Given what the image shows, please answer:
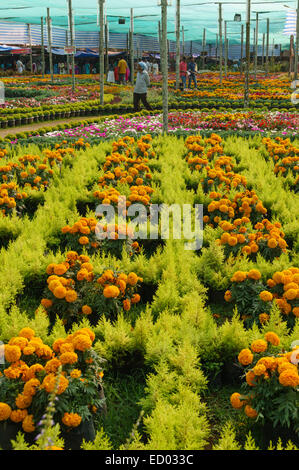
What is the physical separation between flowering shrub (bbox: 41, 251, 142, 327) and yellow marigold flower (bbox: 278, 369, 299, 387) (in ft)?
5.24

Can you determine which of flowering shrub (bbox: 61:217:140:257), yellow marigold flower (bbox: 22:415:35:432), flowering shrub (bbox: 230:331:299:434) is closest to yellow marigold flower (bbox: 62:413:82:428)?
yellow marigold flower (bbox: 22:415:35:432)

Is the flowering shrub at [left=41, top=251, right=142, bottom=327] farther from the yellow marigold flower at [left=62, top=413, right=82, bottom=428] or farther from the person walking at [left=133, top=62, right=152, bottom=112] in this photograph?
the person walking at [left=133, top=62, right=152, bottom=112]

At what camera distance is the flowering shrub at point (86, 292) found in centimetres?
390

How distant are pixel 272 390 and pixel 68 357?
114cm

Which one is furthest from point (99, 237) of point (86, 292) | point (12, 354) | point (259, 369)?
point (259, 369)

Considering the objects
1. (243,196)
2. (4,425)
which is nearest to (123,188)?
(243,196)

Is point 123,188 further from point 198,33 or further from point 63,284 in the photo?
point 198,33

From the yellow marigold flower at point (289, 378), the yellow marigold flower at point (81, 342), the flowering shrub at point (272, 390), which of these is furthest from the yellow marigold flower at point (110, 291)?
the yellow marigold flower at point (289, 378)

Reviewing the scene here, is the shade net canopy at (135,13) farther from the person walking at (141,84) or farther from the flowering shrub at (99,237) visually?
the flowering shrub at (99,237)

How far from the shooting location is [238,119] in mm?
13336

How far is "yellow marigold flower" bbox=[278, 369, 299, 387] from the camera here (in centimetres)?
252

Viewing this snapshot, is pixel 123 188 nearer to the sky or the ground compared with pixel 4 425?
nearer to the sky
